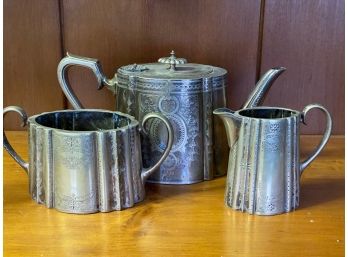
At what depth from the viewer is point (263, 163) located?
25.8 inches

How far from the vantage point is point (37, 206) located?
27.2 inches

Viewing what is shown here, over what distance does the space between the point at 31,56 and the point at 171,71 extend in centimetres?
31

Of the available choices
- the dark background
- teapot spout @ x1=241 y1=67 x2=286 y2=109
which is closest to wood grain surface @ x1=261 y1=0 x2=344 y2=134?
the dark background

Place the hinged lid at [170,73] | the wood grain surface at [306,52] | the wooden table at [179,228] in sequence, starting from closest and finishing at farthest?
1. the wooden table at [179,228]
2. the hinged lid at [170,73]
3. the wood grain surface at [306,52]

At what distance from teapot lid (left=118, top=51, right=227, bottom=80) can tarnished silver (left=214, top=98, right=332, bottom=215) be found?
0.09m

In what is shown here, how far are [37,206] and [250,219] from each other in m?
0.25

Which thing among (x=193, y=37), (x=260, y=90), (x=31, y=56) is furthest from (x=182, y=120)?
(x=31, y=56)

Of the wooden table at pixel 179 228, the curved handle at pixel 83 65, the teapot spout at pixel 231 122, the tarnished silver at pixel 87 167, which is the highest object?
the curved handle at pixel 83 65

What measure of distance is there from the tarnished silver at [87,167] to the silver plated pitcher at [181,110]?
4 cm

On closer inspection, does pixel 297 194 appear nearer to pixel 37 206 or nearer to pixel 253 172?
pixel 253 172

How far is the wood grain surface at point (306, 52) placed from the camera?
0.94 metres

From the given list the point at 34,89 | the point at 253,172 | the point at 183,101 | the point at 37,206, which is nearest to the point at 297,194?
the point at 253,172

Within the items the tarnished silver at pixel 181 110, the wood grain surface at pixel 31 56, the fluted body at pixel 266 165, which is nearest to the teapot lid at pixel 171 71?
the tarnished silver at pixel 181 110

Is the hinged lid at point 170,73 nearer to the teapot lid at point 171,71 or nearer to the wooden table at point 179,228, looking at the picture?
the teapot lid at point 171,71
